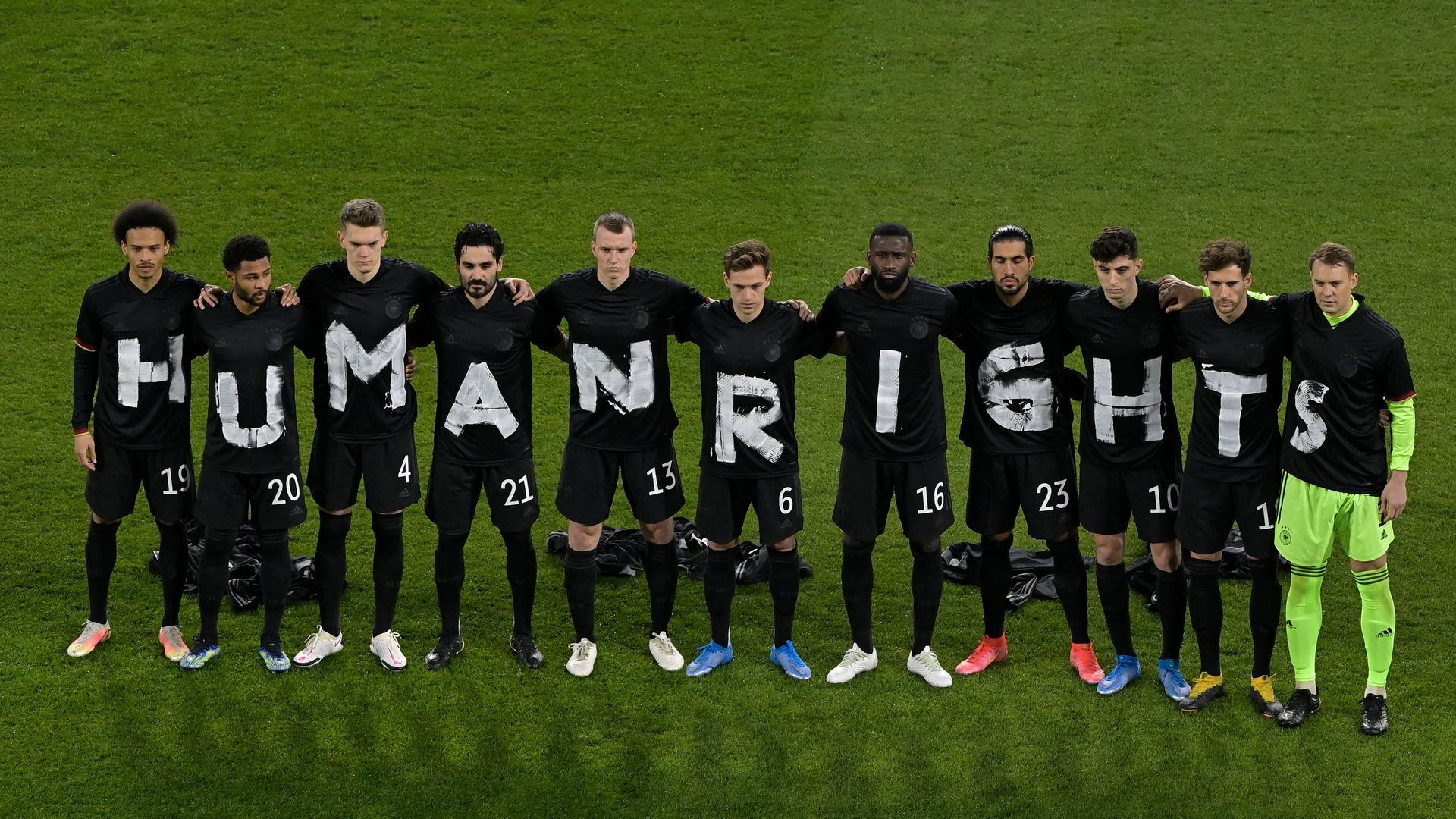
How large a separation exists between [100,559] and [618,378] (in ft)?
8.77

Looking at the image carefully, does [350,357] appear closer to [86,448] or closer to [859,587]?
[86,448]

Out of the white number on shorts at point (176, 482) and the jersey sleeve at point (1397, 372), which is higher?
the jersey sleeve at point (1397, 372)

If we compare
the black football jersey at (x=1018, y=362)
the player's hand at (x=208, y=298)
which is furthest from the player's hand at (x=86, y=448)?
the black football jersey at (x=1018, y=362)

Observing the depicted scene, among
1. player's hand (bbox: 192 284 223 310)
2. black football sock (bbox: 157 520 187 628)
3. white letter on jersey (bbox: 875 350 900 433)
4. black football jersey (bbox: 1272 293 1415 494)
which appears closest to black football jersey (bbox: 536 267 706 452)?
white letter on jersey (bbox: 875 350 900 433)

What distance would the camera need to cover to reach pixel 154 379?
6992 mm

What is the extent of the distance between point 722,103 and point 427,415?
5.08 m

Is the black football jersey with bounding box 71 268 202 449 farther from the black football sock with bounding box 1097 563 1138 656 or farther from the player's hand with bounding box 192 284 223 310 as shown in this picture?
the black football sock with bounding box 1097 563 1138 656

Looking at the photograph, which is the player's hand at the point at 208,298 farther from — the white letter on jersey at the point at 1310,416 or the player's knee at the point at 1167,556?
the white letter on jersey at the point at 1310,416

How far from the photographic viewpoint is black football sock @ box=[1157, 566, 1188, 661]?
697 cm

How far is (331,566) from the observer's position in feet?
23.7

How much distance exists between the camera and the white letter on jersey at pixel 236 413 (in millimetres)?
6891

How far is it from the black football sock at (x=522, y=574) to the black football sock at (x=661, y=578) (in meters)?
0.56

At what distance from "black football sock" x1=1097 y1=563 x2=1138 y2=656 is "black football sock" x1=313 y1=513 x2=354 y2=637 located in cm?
355

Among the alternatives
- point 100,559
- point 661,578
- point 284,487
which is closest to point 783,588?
point 661,578
